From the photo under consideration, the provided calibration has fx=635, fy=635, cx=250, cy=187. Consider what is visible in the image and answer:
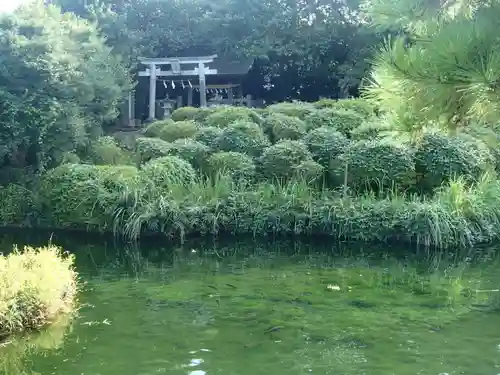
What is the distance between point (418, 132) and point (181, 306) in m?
3.73

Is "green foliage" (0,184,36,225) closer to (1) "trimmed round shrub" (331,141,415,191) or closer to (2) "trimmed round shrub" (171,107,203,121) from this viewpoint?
(2) "trimmed round shrub" (171,107,203,121)

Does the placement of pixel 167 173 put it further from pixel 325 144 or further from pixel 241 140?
pixel 325 144

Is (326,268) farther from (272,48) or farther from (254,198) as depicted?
(272,48)

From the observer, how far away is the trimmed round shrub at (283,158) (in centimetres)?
1238

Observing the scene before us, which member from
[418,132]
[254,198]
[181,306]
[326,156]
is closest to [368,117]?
[326,156]

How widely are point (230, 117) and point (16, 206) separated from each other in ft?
16.7

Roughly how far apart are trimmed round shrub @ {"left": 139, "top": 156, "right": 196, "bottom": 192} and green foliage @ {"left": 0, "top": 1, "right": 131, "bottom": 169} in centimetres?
196

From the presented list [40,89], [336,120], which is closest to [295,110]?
[336,120]

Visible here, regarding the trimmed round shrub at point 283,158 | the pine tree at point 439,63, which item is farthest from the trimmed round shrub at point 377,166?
the pine tree at point 439,63

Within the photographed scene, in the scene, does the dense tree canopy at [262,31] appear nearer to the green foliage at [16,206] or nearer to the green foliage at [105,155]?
the green foliage at [105,155]

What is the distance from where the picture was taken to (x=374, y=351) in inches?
221

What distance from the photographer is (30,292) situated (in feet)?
19.8

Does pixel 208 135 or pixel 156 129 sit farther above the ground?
pixel 156 129

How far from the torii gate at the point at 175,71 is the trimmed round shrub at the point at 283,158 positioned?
699cm
